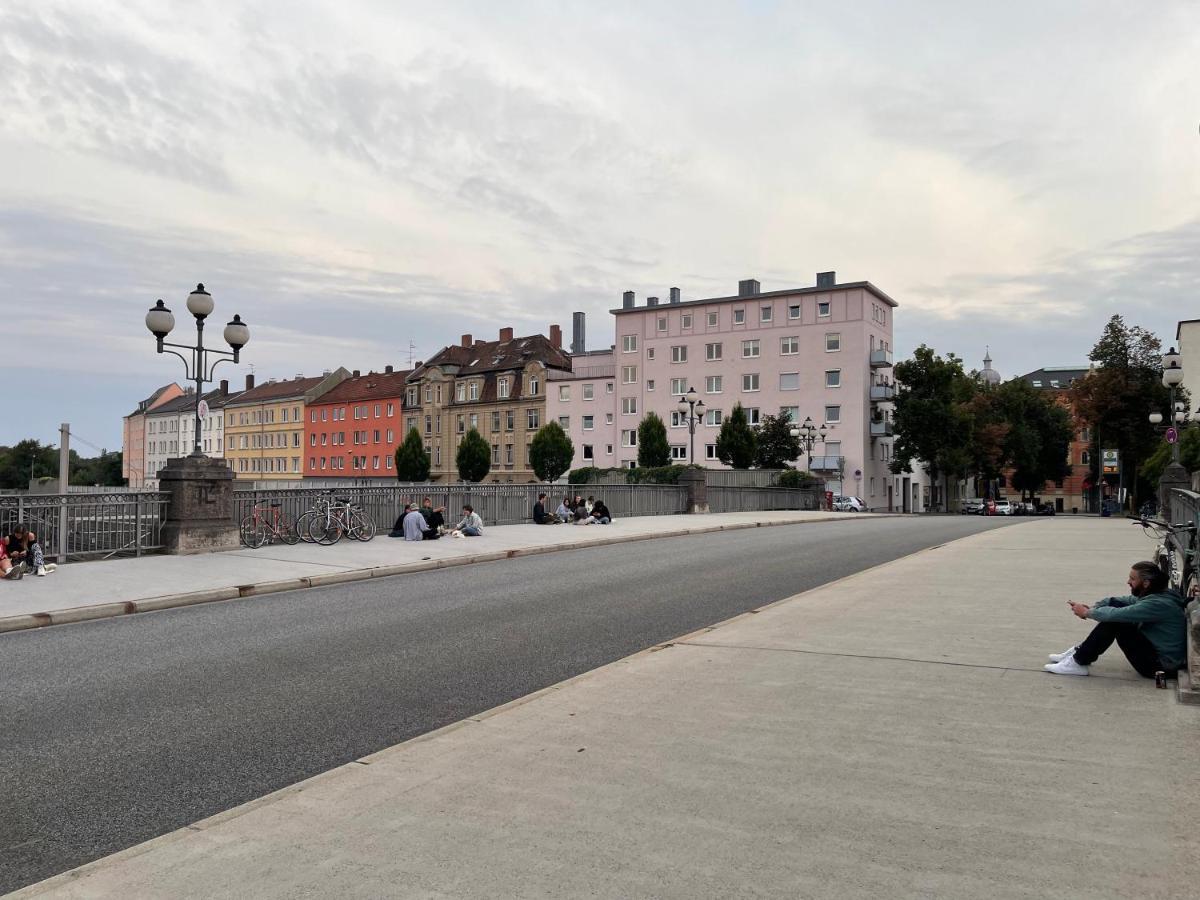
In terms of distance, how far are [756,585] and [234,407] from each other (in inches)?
4687

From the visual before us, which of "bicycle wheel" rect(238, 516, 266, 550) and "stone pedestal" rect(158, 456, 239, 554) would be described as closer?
"stone pedestal" rect(158, 456, 239, 554)

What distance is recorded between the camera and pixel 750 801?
170 inches

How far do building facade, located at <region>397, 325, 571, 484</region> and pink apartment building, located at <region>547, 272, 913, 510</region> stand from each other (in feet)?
8.79

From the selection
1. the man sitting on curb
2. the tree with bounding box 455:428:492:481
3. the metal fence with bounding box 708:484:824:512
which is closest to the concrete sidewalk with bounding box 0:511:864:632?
the man sitting on curb

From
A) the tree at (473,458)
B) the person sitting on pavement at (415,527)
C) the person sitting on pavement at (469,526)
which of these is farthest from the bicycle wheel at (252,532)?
the tree at (473,458)

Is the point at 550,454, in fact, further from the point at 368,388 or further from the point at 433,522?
the point at 433,522

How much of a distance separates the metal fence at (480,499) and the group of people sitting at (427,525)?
55cm

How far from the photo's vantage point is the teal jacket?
22.0ft

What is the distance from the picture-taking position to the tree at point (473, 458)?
3179 inches

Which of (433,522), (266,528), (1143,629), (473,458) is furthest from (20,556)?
(473,458)

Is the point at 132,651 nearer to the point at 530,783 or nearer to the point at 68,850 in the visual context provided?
the point at 68,850

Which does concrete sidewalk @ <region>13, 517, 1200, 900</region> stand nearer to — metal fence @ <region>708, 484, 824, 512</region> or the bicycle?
the bicycle

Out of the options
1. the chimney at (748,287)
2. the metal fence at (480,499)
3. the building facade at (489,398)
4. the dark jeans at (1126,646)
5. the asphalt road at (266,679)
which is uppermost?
the chimney at (748,287)

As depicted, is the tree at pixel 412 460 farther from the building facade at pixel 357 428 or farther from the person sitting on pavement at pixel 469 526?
the person sitting on pavement at pixel 469 526
